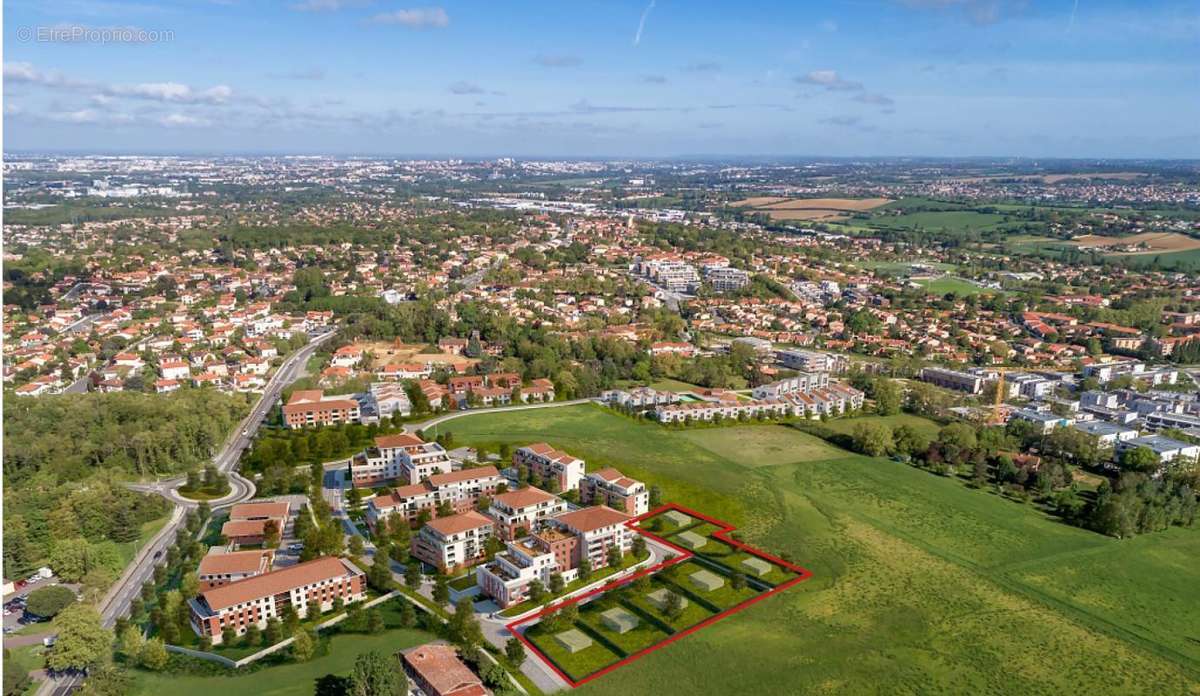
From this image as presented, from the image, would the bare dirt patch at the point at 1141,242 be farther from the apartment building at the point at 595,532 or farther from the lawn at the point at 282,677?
the lawn at the point at 282,677

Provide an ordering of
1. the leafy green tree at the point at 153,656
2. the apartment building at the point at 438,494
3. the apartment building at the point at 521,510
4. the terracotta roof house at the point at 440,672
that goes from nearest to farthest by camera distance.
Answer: the terracotta roof house at the point at 440,672
the leafy green tree at the point at 153,656
the apartment building at the point at 521,510
the apartment building at the point at 438,494

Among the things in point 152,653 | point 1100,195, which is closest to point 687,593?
point 152,653

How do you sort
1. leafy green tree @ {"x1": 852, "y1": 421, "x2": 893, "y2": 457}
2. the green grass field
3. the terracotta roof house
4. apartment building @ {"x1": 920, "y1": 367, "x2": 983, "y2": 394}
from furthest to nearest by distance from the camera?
the green grass field → apartment building @ {"x1": 920, "y1": 367, "x2": 983, "y2": 394} → leafy green tree @ {"x1": 852, "y1": 421, "x2": 893, "y2": 457} → the terracotta roof house

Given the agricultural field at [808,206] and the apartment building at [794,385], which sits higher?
the agricultural field at [808,206]

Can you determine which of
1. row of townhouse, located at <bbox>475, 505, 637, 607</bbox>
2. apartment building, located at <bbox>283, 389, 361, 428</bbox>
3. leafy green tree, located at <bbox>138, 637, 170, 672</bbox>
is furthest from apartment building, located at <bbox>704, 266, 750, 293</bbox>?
leafy green tree, located at <bbox>138, 637, 170, 672</bbox>

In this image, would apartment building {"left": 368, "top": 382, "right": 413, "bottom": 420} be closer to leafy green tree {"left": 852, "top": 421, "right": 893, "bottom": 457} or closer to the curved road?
the curved road

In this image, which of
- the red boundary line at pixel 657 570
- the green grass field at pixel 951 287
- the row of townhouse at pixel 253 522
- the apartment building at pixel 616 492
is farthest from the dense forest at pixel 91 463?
the green grass field at pixel 951 287
